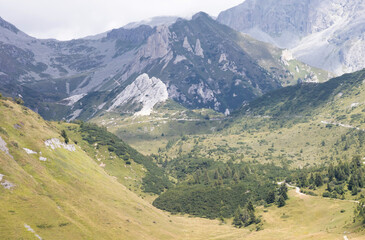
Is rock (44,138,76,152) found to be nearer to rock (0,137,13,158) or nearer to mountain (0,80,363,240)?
mountain (0,80,363,240)

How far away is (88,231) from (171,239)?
48.0 metres

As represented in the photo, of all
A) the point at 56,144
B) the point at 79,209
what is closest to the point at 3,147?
the point at 79,209

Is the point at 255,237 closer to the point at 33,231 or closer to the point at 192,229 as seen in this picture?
the point at 192,229

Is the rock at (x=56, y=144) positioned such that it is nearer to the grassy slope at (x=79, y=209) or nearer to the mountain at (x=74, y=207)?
the mountain at (x=74, y=207)

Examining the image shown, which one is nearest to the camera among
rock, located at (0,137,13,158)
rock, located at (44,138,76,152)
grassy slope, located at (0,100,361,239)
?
grassy slope, located at (0,100,361,239)

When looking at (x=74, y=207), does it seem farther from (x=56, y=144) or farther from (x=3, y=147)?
(x=56, y=144)

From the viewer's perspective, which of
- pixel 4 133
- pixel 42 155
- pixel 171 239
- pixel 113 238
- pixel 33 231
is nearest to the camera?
pixel 33 231

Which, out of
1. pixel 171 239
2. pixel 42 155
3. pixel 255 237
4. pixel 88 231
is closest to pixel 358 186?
pixel 255 237

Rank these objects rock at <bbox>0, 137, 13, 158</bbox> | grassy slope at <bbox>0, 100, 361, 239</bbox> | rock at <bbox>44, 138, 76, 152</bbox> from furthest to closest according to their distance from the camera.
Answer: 1. rock at <bbox>44, 138, 76, 152</bbox>
2. rock at <bbox>0, 137, 13, 158</bbox>
3. grassy slope at <bbox>0, 100, 361, 239</bbox>

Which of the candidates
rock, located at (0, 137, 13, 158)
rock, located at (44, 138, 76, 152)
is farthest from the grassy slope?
rock, located at (44, 138, 76, 152)

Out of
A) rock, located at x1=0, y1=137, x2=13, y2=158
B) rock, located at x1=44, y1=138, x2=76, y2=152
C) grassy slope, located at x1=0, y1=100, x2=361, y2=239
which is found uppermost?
rock, located at x1=0, y1=137, x2=13, y2=158

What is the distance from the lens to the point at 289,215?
18388cm

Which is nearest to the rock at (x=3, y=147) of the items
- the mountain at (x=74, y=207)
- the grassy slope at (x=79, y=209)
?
the mountain at (x=74, y=207)

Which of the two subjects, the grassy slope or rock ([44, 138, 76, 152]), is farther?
rock ([44, 138, 76, 152])
